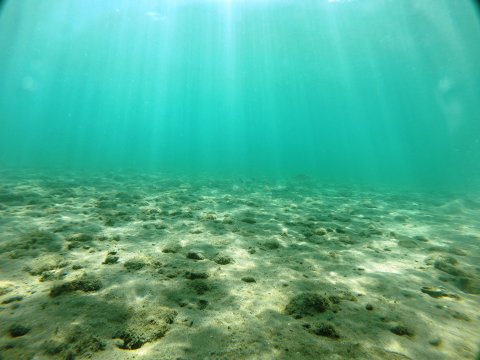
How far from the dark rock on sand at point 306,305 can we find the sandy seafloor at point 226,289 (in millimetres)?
17

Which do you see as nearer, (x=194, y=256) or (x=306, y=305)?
(x=306, y=305)

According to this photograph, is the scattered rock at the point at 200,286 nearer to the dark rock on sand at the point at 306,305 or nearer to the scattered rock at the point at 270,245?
the dark rock on sand at the point at 306,305

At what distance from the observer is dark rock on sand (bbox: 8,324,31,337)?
10.7 ft

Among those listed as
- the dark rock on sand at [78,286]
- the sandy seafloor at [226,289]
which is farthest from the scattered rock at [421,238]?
the dark rock on sand at [78,286]

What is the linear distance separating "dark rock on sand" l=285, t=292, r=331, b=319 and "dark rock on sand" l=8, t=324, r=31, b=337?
11.8ft

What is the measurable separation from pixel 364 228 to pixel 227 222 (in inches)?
205

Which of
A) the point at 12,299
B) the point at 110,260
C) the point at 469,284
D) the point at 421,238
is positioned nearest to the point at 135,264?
the point at 110,260

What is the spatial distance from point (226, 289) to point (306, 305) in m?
1.45

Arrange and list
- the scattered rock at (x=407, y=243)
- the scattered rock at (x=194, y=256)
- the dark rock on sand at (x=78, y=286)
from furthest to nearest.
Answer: the scattered rock at (x=407, y=243)
the scattered rock at (x=194, y=256)
the dark rock on sand at (x=78, y=286)

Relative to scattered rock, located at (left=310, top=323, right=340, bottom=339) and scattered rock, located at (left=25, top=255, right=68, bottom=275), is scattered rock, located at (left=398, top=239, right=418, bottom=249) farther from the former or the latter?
scattered rock, located at (left=25, top=255, right=68, bottom=275)

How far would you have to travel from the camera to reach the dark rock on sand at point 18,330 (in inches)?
129

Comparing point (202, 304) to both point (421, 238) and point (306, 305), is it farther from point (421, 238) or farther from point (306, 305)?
point (421, 238)

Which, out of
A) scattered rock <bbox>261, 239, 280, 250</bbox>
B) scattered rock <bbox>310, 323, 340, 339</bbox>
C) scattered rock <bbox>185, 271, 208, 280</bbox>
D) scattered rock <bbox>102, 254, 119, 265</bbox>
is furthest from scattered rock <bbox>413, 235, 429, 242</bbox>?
scattered rock <bbox>102, 254, 119, 265</bbox>

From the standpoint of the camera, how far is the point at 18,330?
10.9 ft
